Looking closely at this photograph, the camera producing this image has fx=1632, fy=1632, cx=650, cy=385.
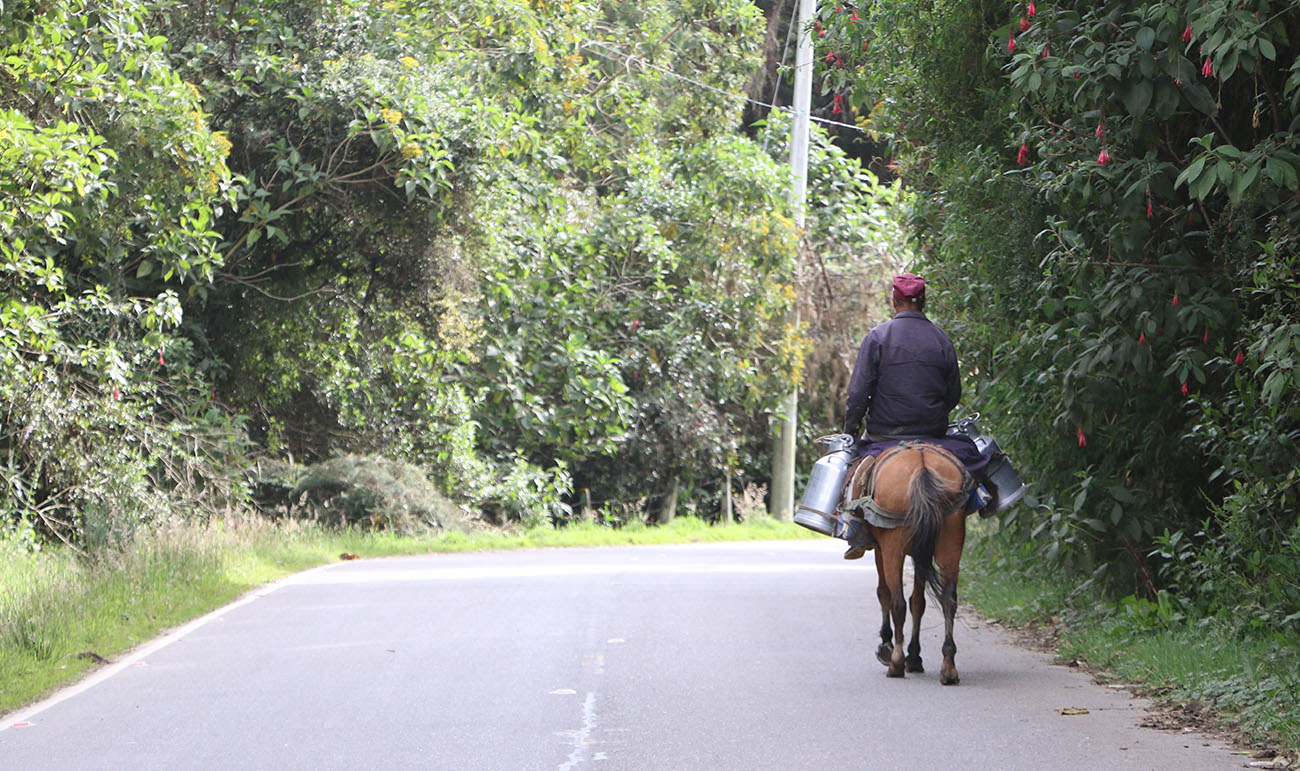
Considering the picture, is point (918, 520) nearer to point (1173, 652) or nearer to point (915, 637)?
point (915, 637)

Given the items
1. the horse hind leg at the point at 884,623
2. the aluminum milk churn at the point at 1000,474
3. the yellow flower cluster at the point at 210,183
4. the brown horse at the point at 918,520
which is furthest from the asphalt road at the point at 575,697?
the yellow flower cluster at the point at 210,183

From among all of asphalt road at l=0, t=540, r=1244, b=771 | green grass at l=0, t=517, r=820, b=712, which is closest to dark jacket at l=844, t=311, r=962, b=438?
asphalt road at l=0, t=540, r=1244, b=771

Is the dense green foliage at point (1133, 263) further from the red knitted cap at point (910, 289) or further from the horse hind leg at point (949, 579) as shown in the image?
the horse hind leg at point (949, 579)

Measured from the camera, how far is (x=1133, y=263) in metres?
10.3

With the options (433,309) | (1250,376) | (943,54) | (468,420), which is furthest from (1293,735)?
(468,420)

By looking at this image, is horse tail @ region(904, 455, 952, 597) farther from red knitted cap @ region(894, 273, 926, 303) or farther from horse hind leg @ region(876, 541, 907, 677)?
red knitted cap @ region(894, 273, 926, 303)

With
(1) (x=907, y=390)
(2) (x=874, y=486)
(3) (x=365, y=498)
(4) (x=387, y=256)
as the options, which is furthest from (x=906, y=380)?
(3) (x=365, y=498)

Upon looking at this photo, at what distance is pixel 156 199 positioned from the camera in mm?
17812

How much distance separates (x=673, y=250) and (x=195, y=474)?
12.3 meters

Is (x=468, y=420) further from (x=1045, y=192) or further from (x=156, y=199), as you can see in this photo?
(x=1045, y=192)

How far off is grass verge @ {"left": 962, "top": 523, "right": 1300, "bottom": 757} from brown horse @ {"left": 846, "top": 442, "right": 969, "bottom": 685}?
3.79 feet

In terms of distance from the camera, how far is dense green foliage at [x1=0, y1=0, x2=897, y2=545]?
17188mm

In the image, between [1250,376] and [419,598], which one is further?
[419,598]

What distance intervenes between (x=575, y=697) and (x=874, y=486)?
7.37 feet
